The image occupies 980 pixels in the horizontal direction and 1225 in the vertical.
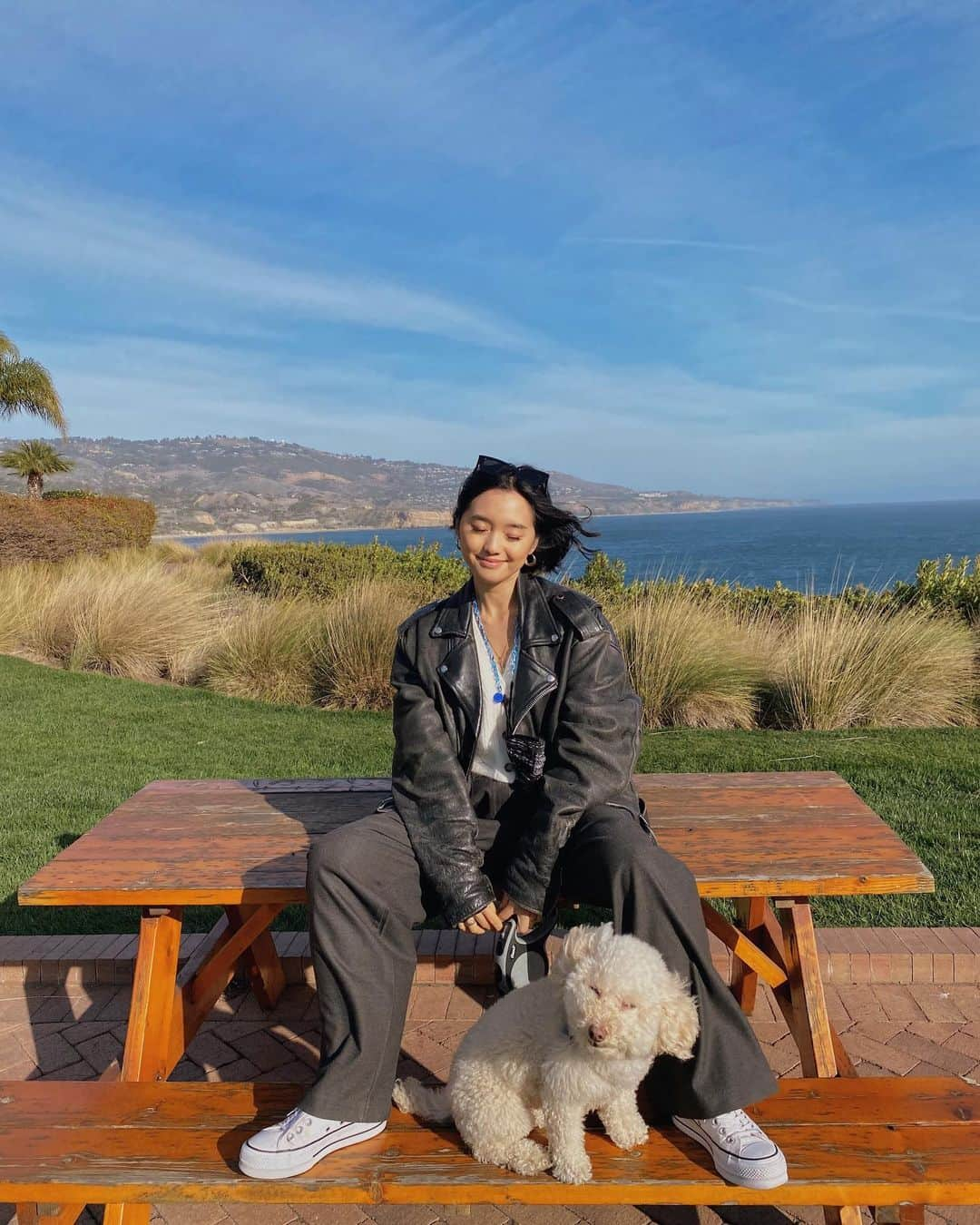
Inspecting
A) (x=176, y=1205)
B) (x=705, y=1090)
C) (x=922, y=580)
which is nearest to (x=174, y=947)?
(x=176, y=1205)

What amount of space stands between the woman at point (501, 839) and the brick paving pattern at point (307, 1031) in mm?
633

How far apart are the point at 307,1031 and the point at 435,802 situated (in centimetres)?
123

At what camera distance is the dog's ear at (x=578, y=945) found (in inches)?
69.8

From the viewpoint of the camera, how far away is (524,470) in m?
2.76

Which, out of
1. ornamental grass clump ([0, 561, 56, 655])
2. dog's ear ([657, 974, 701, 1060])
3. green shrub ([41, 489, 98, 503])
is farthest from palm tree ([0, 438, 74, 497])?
dog's ear ([657, 974, 701, 1060])

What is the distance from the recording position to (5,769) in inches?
233

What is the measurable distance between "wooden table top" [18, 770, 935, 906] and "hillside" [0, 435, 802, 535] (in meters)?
68.6

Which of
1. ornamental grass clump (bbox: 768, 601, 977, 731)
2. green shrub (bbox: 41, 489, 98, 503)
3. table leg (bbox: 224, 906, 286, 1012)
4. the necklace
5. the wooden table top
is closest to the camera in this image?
the wooden table top

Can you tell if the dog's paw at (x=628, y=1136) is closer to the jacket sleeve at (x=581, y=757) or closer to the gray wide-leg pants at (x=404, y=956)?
the gray wide-leg pants at (x=404, y=956)

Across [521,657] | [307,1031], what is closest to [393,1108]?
[307,1031]

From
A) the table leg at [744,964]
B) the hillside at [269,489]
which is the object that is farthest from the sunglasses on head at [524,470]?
the hillside at [269,489]

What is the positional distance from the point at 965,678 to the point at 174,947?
7.23 meters

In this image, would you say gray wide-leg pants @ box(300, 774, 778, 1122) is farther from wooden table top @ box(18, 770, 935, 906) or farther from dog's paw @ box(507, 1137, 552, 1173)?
dog's paw @ box(507, 1137, 552, 1173)

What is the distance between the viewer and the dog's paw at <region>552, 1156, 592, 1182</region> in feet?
5.80
